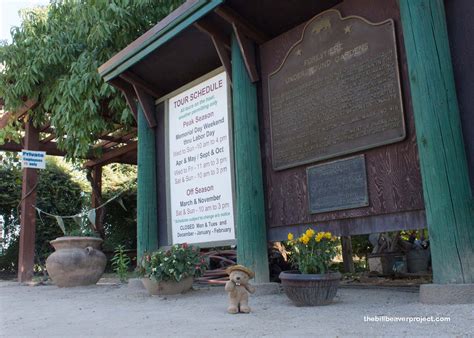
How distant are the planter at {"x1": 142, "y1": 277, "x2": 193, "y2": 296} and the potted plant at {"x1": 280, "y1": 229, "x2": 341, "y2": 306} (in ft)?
6.18

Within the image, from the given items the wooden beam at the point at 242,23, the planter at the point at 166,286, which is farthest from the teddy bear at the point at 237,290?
the wooden beam at the point at 242,23

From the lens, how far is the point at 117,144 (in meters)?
12.6

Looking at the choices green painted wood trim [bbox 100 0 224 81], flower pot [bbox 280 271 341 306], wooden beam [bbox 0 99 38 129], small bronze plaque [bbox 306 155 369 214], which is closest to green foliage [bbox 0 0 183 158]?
wooden beam [bbox 0 99 38 129]

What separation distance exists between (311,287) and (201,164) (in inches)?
112

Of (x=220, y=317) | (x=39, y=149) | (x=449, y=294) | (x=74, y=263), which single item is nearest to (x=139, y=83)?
(x=74, y=263)

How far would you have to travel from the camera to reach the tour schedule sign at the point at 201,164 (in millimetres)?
5949

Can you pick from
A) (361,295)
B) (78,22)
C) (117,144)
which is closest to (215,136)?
(361,295)

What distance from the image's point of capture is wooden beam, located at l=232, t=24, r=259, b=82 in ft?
17.5

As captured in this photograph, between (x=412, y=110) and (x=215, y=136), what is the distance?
280 cm

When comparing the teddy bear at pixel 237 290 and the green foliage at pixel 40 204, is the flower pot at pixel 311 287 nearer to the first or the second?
the teddy bear at pixel 237 290

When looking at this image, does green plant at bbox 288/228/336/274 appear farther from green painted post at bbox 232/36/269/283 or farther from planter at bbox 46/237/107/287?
planter at bbox 46/237/107/287

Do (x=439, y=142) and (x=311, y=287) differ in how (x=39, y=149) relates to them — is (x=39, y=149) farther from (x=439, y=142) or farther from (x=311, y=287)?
(x=439, y=142)

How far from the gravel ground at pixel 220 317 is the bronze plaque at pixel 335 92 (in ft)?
4.80

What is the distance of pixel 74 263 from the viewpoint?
25.0 ft
